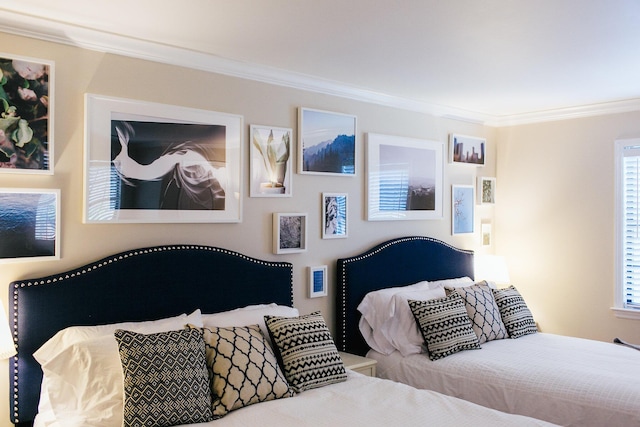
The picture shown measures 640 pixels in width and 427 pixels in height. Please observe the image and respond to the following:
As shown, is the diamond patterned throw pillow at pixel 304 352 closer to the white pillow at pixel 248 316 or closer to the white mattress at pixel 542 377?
the white pillow at pixel 248 316

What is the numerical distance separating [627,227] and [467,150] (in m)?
1.48

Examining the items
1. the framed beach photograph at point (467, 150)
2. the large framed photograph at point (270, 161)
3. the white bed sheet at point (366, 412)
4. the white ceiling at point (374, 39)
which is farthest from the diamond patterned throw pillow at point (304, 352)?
the framed beach photograph at point (467, 150)

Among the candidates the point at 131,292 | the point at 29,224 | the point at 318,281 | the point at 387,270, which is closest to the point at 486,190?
the point at 387,270

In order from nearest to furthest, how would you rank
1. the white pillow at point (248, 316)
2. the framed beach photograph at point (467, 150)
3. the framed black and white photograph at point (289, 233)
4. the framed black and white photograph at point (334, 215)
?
the white pillow at point (248, 316) → the framed black and white photograph at point (289, 233) → the framed black and white photograph at point (334, 215) → the framed beach photograph at point (467, 150)


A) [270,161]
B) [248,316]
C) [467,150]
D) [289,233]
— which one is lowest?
[248,316]

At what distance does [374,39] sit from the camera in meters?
2.99

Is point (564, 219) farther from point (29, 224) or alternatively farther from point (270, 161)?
point (29, 224)

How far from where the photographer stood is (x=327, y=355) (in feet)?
9.86

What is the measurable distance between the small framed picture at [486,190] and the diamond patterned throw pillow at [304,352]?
2.77 metres

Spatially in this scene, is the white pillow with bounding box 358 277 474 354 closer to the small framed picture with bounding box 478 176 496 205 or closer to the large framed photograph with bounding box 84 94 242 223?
the large framed photograph with bounding box 84 94 242 223

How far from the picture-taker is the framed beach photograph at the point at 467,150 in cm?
497

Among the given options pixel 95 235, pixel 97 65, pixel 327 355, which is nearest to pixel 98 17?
pixel 97 65

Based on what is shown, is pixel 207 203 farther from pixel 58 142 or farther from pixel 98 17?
pixel 98 17

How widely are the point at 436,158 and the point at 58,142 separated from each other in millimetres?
3107
